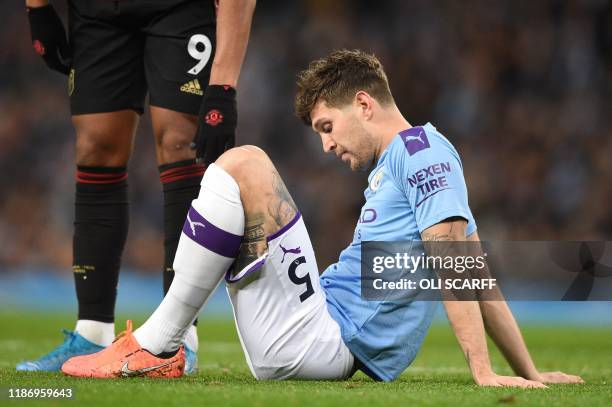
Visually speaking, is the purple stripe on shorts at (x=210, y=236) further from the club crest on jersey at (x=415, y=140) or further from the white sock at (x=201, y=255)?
the club crest on jersey at (x=415, y=140)

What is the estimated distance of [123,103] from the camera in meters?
3.87

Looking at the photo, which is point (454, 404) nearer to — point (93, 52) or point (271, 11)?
point (93, 52)

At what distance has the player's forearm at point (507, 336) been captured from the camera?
3355 millimetres

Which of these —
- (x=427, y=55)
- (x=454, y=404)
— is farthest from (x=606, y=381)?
(x=427, y=55)

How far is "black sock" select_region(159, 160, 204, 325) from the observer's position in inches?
144

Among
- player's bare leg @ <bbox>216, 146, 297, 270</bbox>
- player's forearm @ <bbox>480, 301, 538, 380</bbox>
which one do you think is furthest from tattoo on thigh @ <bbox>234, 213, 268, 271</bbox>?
player's forearm @ <bbox>480, 301, 538, 380</bbox>

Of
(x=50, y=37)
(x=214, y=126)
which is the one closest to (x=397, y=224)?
(x=214, y=126)

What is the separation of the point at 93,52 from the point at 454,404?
222 centimetres

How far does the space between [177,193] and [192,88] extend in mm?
416

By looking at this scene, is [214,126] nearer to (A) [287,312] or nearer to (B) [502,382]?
(A) [287,312]

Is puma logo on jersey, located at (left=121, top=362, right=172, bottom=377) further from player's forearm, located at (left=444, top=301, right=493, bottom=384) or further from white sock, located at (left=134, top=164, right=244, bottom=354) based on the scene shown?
player's forearm, located at (left=444, top=301, right=493, bottom=384)

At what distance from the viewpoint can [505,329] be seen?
11.1 feet

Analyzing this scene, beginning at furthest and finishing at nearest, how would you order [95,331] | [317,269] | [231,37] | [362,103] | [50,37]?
[50,37] → [95,331] → [231,37] → [362,103] → [317,269]

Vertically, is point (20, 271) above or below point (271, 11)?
below
